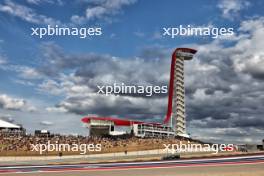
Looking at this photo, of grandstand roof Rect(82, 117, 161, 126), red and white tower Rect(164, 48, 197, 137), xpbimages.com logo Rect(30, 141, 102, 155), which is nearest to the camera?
xpbimages.com logo Rect(30, 141, 102, 155)

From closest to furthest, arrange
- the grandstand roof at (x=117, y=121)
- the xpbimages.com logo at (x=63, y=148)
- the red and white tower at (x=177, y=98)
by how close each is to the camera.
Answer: the xpbimages.com logo at (x=63, y=148)
the grandstand roof at (x=117, y=121)
the red and white tower at (x=177, y=98)

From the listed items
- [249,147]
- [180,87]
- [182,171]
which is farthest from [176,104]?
[182,171]

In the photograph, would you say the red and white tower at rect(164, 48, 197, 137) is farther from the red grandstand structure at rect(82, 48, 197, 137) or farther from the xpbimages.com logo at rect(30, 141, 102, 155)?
the xpbimages.com logo at rect(30, 141, 102, 155)

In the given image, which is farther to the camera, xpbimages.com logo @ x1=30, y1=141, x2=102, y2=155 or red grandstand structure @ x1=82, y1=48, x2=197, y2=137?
red grandstand structure @ x1=82, y1=48, x2=197, y2=137

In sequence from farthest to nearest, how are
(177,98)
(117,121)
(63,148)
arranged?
1. (177,98)
2. (117,121)
3. (63,148)

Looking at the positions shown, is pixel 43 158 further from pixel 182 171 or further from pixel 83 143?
pixel 182 171

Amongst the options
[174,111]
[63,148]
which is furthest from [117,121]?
[63,148]

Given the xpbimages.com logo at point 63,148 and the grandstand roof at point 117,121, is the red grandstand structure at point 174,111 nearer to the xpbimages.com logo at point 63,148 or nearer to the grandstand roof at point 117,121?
the grandstand roof at point 117,121

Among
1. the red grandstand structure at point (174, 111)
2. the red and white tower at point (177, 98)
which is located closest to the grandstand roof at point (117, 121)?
the red grandstand structure at point (174, 111)

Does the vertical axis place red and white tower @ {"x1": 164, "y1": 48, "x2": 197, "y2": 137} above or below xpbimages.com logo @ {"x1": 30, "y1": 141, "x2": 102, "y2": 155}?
above

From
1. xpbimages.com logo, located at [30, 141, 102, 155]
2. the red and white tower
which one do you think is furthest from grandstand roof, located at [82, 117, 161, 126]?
xpbimages.com logo, located at [30, 141, 102, 155]

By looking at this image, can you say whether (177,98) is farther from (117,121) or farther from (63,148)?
(63,148)

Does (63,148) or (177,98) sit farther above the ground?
(177,98)

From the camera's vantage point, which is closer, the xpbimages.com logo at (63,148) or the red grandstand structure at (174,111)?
the xpbimages.com logo at (63,148)
